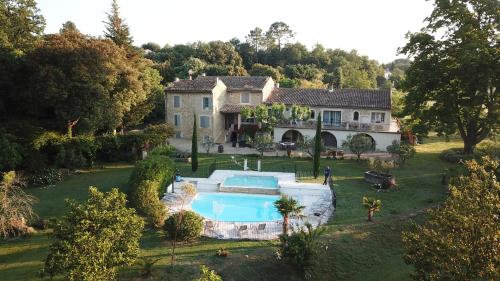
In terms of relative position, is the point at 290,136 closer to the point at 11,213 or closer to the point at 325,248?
the point at 325,248

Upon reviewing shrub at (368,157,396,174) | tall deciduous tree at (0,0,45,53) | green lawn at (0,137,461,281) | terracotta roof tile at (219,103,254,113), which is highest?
tall deciduous tree at (0,0,45,53)

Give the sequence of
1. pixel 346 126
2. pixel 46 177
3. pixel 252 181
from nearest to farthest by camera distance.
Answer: pixel 46 177
pixel 252 181
pixel 346 126

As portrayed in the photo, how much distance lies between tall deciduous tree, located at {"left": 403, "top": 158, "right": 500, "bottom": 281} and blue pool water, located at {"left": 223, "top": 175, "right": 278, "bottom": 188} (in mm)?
17332

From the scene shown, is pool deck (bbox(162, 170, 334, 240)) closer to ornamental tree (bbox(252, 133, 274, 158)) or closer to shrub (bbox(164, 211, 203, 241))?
shrub (bbox(164, 211, 203, 241))

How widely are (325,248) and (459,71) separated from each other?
20171mm

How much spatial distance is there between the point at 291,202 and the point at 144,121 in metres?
35.7

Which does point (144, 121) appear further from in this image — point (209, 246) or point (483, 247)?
point (483, 247)

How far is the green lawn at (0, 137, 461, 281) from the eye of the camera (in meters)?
17.0

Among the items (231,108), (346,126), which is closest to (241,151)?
(231,108)

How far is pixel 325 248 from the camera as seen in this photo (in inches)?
743

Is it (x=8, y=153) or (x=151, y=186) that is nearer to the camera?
(x=151, y=186)

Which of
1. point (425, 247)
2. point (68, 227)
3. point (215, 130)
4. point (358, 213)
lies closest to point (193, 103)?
point (215, 130)

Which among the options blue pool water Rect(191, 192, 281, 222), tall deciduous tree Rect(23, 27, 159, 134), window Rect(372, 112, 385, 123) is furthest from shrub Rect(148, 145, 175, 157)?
window Rect(372, 112, 385, 123)

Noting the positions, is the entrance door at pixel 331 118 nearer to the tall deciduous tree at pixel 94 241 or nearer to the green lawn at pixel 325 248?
the green lawn at pixel 325 248
